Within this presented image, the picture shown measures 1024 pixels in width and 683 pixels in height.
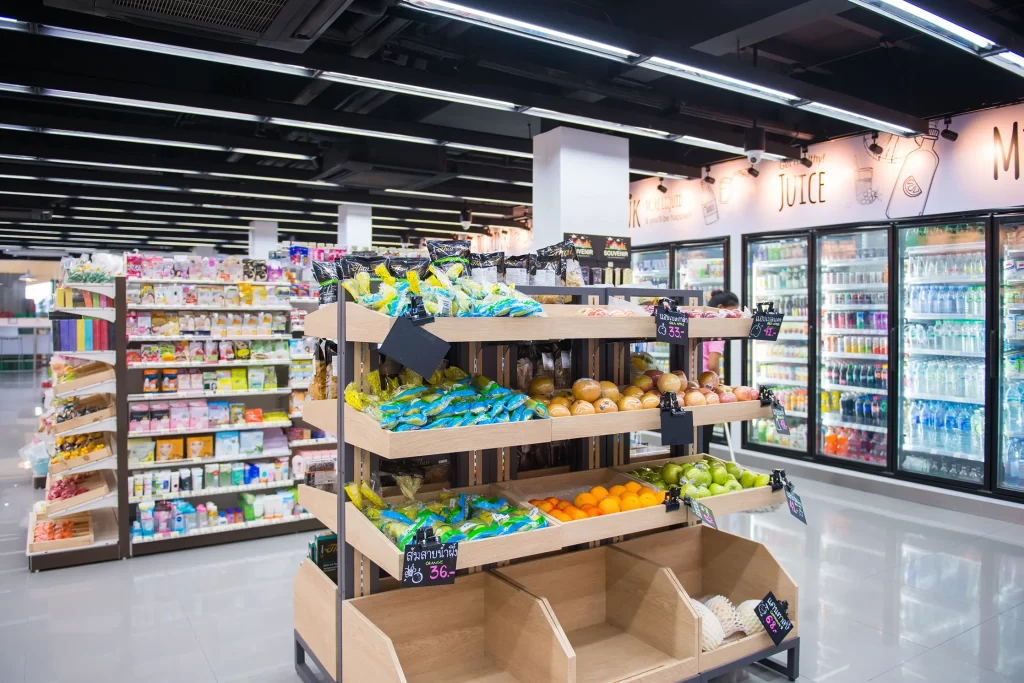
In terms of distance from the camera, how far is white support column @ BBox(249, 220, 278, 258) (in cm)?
1427

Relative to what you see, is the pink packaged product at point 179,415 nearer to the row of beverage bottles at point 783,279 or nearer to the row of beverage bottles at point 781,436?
the row of beverage bottles at point 781,436

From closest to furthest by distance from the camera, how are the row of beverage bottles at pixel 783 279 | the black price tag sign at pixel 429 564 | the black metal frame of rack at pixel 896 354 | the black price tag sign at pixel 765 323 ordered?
the black price tag sign at pixel 429 564
the black price tag sign at pixel 765 323
the black metal frame of rack at pixel 896 354
the row of beverage bottles at pixel 783 279

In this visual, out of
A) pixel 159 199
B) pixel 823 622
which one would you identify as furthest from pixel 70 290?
pixel 159 199

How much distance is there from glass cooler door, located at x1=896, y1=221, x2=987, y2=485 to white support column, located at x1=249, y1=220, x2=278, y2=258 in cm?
1172

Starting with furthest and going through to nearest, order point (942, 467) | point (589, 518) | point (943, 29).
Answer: point (942, 467), point (943, 29), point (589, 518)

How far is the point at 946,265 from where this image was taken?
643 centimetres

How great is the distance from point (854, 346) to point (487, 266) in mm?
5393

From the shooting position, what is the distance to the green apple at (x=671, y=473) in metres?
3.24

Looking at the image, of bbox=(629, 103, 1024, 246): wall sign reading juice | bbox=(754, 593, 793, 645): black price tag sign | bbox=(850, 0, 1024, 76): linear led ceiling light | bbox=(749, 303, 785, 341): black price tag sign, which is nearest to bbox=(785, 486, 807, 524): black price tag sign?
bbox=(754, 593, 793, 645): black price tag sign

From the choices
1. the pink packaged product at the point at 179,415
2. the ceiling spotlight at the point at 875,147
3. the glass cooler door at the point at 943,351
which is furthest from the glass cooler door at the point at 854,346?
the pink packaged product at the point at 179,415

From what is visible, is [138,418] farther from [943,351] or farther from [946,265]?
[946,265]

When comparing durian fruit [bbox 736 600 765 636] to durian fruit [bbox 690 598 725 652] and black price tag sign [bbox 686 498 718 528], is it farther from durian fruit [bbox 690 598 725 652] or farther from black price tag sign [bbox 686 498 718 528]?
black price tag sign [bbox 686 498 718 528]

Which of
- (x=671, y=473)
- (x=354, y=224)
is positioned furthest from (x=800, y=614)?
(x=354, y=224)

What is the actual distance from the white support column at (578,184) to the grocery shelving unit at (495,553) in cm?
320
